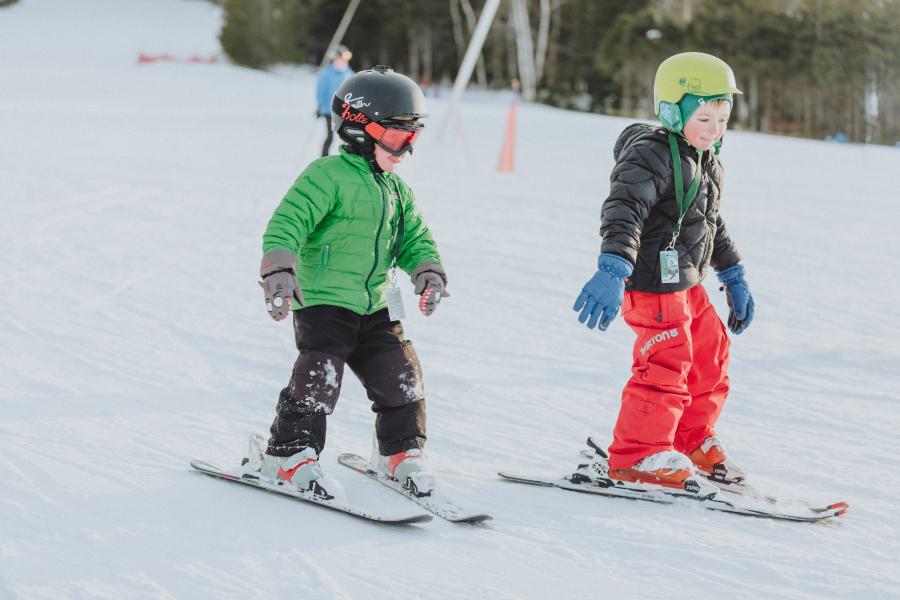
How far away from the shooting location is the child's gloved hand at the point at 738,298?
12.9 feet

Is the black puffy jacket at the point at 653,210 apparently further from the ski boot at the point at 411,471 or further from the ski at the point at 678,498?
the ski boot at the point at 411,471

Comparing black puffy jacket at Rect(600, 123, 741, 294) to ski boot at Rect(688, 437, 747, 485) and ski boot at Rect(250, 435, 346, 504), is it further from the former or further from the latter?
ski boot at Rect(250, 435, 346, 504)

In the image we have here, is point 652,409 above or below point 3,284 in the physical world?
above

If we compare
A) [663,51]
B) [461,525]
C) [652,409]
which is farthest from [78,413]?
[663,51]

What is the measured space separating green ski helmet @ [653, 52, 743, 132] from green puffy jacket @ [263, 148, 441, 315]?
0.91 metres

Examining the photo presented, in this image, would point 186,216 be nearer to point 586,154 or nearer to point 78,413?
point 78,413

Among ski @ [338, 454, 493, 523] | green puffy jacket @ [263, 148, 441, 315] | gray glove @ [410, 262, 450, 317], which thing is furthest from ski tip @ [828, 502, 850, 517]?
green puffy jacket @ [263, 148, 441, 315]

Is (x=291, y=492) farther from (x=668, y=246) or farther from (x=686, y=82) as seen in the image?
(x=686, y=82)

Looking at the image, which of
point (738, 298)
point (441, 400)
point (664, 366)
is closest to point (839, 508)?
point (664, 366)

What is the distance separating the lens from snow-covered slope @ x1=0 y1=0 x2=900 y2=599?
2957 millimetres

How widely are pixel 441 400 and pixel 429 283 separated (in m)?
1.52

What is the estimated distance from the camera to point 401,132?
3.43 meters

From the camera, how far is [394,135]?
3.43 meters

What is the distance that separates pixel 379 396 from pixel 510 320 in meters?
3.07
